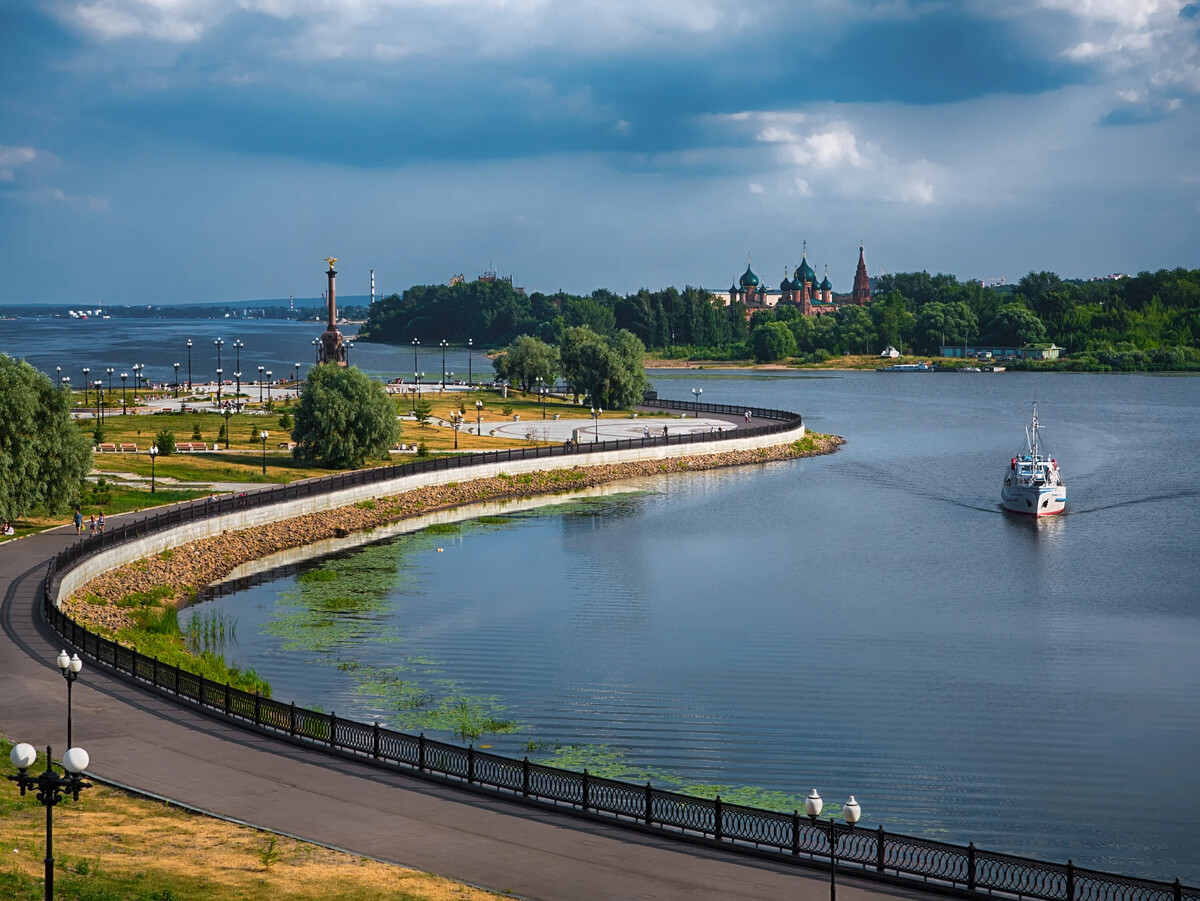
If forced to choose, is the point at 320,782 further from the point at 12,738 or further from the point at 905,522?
the point at 905,522

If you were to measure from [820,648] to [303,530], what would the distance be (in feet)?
83.8

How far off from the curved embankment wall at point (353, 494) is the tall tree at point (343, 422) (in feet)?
15.4

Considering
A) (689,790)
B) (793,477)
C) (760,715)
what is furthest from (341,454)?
(689,790)

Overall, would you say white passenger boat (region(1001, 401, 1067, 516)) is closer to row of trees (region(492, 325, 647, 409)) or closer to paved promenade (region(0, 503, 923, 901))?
row of trees (region(492, 325, 647, 409))

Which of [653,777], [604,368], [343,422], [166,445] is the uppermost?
[604,368]

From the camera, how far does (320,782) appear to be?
23.6m

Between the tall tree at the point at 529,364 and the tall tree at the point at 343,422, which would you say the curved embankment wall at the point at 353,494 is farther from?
the tall tree at the point at 529,364

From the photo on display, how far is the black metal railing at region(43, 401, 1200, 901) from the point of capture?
1981 cm

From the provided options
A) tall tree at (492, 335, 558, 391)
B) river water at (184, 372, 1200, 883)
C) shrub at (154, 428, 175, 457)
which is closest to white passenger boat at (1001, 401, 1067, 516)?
river water at (184, 372, 1200, 883)

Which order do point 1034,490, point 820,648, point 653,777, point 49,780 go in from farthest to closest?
point 1034,490
point 820,648
point 653,777
point 49,780

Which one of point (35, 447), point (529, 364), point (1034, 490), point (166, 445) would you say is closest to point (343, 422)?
point (166, 445)

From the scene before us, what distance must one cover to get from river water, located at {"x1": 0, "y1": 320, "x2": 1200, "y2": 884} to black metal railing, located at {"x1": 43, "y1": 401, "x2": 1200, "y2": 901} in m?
3.37

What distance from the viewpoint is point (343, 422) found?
6862cm

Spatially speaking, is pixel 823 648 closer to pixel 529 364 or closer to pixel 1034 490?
pixel 1034 490
